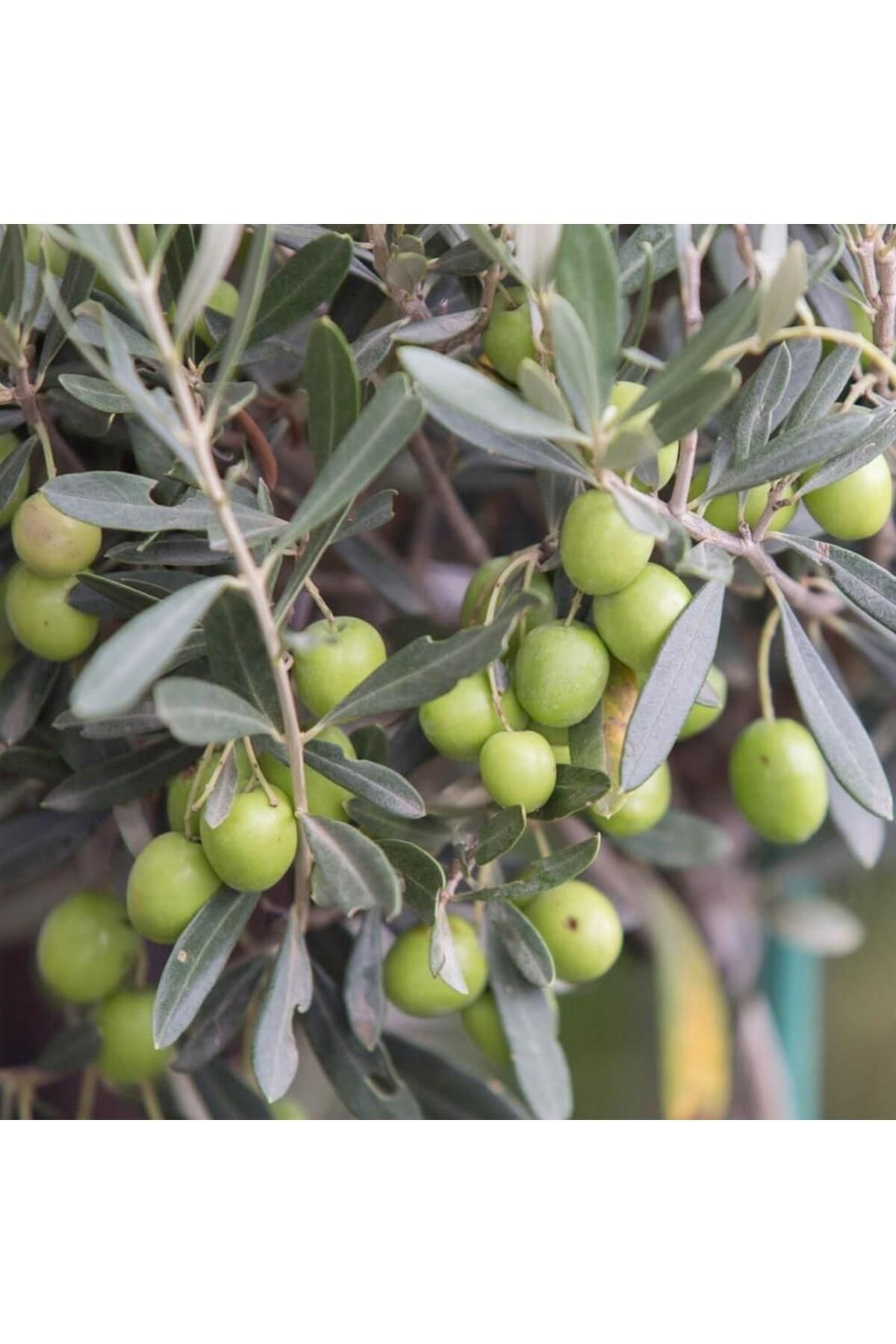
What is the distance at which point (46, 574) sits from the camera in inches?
21.5

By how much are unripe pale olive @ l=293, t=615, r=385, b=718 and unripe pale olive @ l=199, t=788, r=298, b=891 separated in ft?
0.16

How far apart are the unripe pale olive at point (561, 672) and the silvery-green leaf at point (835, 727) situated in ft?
0.33

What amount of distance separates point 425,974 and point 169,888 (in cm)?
16

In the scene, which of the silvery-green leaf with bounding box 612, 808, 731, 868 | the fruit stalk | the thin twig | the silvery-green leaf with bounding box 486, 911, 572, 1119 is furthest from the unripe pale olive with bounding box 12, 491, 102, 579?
the silvery-green leaf with bounding box 612, 808, 731, 868

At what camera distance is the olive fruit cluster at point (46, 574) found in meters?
0.53

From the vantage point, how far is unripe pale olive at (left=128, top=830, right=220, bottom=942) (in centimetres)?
54

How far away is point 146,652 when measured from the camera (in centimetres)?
37

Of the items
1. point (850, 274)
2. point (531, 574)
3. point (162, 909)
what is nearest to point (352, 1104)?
point (162, 909)

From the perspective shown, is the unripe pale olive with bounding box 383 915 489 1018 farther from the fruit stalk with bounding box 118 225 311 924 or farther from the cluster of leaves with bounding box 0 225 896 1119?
the fruit stalk with bounding box 118 225 311 924

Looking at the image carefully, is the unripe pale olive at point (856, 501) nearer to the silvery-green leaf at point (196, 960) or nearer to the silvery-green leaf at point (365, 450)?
the silvery-green leaf at point (365, 450)

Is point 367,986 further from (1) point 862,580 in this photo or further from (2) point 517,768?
(1) point 862,580

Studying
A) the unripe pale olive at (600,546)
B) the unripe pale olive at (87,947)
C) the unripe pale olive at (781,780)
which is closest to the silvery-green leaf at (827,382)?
the unripe pale olive at (600,546)

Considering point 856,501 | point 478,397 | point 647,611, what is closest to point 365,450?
point 478,397

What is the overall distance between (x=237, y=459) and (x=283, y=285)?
137mm
